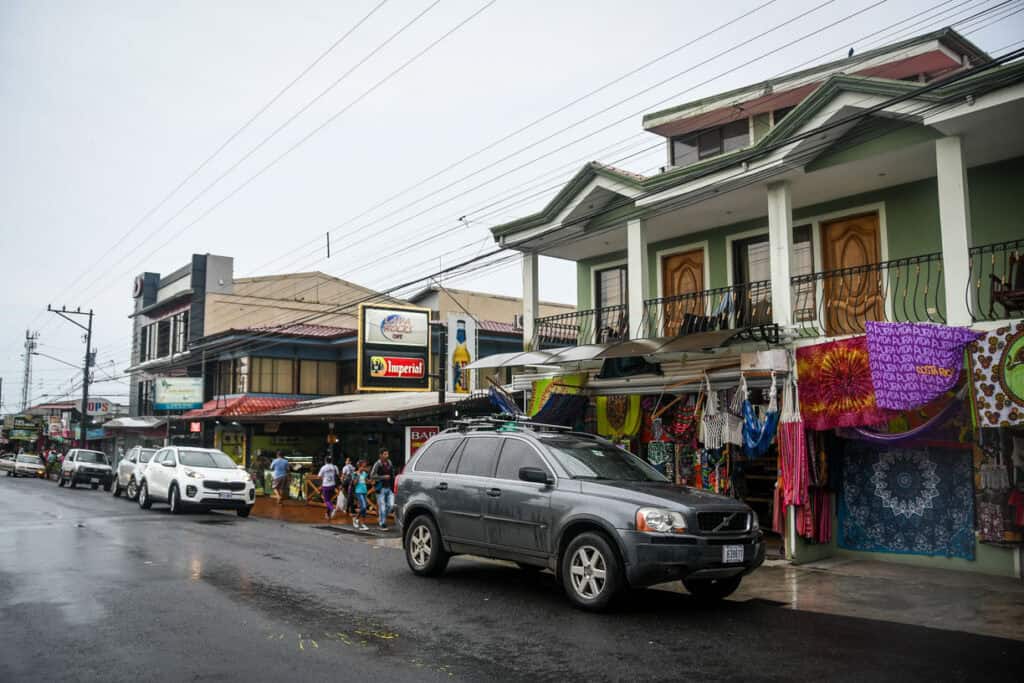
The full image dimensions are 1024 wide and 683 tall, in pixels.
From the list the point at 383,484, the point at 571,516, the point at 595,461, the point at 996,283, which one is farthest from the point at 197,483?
the point at 996,283

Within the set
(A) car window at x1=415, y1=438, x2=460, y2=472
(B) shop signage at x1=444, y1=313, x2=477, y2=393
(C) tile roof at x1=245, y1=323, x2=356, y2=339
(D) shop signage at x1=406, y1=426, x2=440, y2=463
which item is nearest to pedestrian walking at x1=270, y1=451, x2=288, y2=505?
(B) shop signage at x1=444, y1=313, x2=477, y2=393

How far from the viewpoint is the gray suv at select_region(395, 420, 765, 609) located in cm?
812

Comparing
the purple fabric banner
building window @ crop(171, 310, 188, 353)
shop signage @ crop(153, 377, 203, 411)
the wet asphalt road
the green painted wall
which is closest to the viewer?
the wet asphalt road

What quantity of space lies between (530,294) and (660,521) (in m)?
10.1

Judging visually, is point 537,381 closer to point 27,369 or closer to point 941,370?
point 941,370

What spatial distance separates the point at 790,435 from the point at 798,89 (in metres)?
9.91

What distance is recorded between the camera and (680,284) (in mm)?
17016

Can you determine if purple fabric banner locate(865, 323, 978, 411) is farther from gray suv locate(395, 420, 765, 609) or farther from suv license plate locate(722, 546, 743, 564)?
suv license plate locate(722, 546, 743, 564)

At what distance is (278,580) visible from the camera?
10219 mm

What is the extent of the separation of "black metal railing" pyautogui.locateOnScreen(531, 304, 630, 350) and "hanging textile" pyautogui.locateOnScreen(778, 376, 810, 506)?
16.9 feet

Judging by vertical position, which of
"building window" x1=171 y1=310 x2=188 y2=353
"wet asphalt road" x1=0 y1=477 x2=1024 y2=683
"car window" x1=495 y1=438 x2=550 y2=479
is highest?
"building window" x1=171 y1=310 x2=188 y2=353

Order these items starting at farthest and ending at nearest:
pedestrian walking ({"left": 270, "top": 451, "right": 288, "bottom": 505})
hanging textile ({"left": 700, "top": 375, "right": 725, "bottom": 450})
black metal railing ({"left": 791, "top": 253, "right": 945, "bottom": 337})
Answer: pedestrian walking ({"left": 270, "top": 451, "right": 288, "bottom": 505}) → hanging textile ({"left": 700, "top": 375, "right": 725, "bottom": 450}) → black metal railing ({"left": 791, "top": 253, "right": 945, "bottom": 337})

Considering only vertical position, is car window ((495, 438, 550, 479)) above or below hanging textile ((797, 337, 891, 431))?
below

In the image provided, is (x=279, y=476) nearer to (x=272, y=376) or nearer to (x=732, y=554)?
(x=272, y=376)
